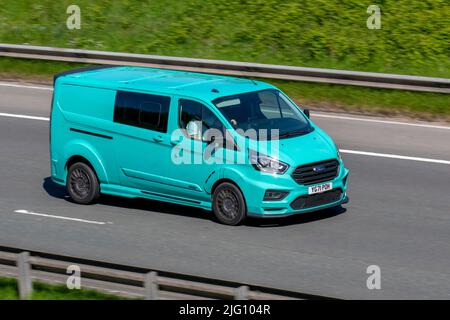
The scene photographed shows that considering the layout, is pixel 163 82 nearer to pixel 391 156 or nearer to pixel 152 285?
pixel 391 156

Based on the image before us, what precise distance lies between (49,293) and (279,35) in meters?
13.6

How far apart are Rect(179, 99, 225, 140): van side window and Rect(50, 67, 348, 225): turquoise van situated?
1cm

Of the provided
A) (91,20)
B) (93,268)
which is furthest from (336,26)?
(93,268)

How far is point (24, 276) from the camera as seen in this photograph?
34.8ft

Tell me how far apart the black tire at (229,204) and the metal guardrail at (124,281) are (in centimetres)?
359

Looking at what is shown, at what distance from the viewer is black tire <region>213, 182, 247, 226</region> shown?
1358 cm

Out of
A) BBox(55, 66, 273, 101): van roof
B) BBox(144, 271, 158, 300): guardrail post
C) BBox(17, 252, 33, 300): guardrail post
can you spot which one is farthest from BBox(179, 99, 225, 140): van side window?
BBox(144, 271, 158, 300): guardrail post

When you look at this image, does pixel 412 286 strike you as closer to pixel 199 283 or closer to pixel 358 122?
pixel 199 283

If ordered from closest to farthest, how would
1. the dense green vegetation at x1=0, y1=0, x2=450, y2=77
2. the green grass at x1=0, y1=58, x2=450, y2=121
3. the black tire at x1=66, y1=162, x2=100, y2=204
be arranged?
the black tire at x1=66, y1=162, x2=100, y2=204
the green grass at x1=0, y1=58, x2=450, y2=121
the dense green vegetation at x1=0, y1=0, x2=450, y2=77

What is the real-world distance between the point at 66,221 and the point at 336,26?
10.7 metres

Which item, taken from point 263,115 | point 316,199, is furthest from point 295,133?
point 316,199

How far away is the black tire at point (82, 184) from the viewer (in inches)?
594

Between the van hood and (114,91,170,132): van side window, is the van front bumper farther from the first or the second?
(114,91,170,132): van side window

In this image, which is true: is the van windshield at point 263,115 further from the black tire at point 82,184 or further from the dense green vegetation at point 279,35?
the dense green vegetation at point 279,35
